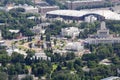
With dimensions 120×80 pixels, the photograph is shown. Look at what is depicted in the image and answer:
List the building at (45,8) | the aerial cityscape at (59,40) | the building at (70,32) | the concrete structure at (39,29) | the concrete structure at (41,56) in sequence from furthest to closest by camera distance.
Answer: the building at (45,8) → the concrete structure at (39,29) → the building at (70,32) → the concrete structure at (41,56) → the aerial cityscape at (59,40)

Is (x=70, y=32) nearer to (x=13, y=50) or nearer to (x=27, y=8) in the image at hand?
(x=13, y=50)

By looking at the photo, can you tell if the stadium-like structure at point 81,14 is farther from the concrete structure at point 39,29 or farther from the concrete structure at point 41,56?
the concrete structure at point 41,56

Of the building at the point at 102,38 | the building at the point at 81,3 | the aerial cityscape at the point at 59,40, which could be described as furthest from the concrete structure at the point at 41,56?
the building at the point at 81,3

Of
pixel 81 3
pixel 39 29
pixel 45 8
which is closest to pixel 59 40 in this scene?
pixel 39 29

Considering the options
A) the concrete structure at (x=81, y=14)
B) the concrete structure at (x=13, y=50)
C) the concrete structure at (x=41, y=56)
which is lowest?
the concrete structure at (x=81, y=14)

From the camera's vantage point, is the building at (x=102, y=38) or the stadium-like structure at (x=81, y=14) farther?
the stadium-like structure at (x=81, y=14)

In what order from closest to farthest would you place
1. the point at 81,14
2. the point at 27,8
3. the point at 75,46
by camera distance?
the point at 75,46, the point at 81,14, the point at 27,8

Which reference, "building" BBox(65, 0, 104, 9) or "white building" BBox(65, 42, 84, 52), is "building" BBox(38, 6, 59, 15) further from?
"white building" BBox(65, 42, 84, 52)
